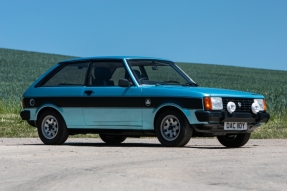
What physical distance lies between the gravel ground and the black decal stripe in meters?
0.77

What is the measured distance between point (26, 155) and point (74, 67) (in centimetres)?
343

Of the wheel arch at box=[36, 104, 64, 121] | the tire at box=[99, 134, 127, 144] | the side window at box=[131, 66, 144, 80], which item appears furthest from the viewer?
the tire at box=[99, 134, 127, 144]

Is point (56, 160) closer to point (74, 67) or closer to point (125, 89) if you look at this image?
point (125, 89)

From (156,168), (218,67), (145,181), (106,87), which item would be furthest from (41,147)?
(218,67)

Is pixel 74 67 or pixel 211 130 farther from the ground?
pixel 74 67

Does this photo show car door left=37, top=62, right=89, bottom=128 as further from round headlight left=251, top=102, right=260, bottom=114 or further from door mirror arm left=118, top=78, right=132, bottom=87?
round headlight left=251, top=102, right=260, bottom=114

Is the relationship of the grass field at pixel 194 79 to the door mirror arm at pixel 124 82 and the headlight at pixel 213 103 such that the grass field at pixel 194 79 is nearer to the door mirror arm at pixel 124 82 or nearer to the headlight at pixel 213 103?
the headlight at pixel 213 103

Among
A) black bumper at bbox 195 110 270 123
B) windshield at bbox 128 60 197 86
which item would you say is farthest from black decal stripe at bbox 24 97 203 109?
windshield at bbox 128 60 197 86

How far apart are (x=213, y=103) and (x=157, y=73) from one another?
1.79 metres

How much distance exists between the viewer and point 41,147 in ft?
47.6

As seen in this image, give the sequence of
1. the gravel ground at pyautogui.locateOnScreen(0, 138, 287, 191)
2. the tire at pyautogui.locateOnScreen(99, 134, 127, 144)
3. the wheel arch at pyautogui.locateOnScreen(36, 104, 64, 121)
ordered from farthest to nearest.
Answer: the tire at pyautogui.locateOnScreen(99, 134, 127, 144) → the wheel arch at pyautogui.locateOnScreen(36, 104, 64, 121) → the gravel ground at pyautogui.locateOnScreen(0, 138, 287, 191)

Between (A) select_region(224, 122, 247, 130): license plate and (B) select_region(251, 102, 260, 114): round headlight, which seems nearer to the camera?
(A) select_region(224, 122, 247, 130): license plate

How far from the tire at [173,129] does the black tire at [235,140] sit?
1.51m

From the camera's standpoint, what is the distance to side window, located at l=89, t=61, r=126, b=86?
1494cm
